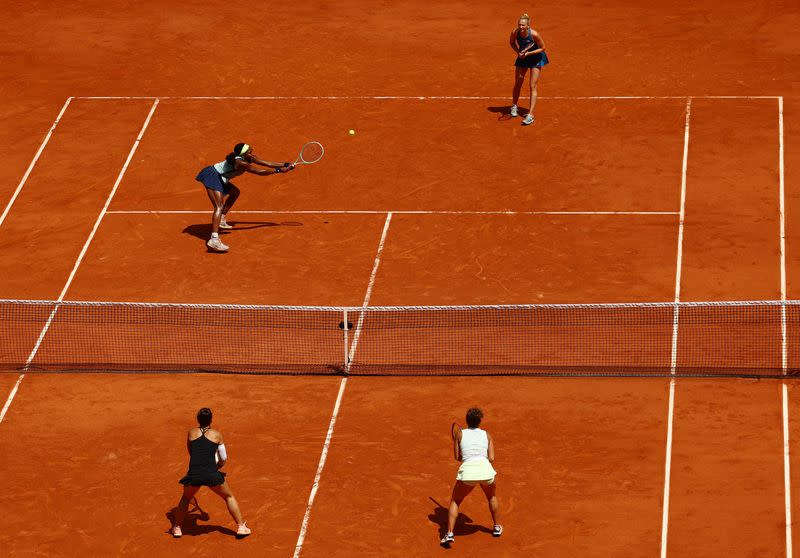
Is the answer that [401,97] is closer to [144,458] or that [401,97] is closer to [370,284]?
[370,284]

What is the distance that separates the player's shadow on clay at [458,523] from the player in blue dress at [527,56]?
10.6m

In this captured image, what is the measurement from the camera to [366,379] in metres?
19.3

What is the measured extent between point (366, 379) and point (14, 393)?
4.49 metres

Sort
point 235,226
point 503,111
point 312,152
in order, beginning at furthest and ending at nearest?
1. point 503,111
2. point 312,152
3. point 235,226

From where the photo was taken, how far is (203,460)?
1552cm

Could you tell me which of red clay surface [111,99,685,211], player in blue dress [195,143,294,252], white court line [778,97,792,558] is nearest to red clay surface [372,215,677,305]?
red clay surface [111,99,685,211]

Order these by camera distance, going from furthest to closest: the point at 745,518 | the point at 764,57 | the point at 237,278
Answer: the point at 764,57 < the point at 237,278 < the point at 745,518

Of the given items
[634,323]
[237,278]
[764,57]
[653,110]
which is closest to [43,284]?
[237,278]

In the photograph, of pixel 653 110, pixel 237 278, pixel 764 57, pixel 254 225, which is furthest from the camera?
pixel 764 57

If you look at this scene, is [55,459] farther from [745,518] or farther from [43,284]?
[745,518]

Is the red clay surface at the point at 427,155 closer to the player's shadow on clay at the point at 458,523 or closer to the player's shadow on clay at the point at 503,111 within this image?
the player's shadow on clay at the point at 503,111

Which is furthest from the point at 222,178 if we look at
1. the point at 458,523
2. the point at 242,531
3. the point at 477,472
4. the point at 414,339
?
the point at 477,472

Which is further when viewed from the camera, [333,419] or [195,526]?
[333,419]

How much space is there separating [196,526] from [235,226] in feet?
24.7
